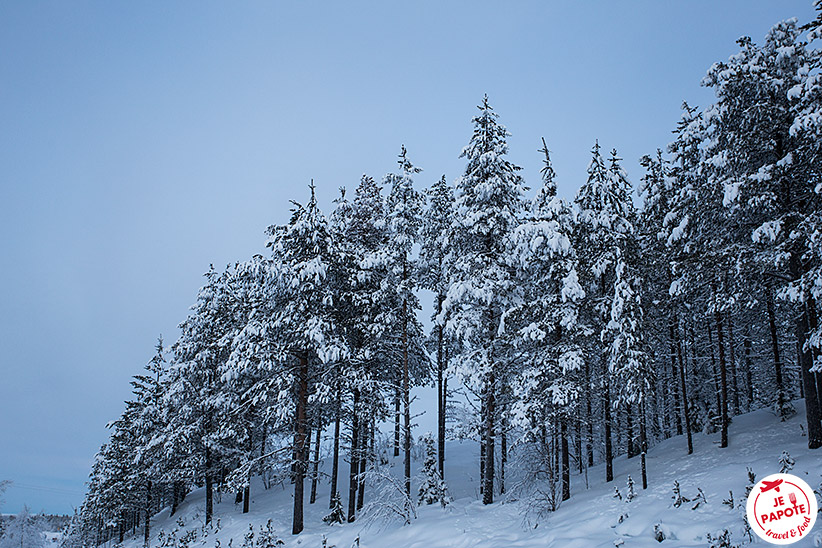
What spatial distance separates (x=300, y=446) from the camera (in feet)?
59.9

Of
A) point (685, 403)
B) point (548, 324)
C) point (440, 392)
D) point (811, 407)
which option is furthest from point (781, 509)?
point (440, 392)

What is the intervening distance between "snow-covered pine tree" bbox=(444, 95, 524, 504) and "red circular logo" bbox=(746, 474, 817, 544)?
778 centimetres

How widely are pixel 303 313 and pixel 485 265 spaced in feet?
24.2

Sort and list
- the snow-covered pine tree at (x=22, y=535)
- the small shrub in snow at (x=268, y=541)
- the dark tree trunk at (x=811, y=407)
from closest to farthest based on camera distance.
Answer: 1. the dark tree trunk at (x=811, y=407)
2. the small shrub in snow at (x=268, y=541)
3. the snow-covered pine tree at (x=22, y=535)

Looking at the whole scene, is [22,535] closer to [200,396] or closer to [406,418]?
[200,396]

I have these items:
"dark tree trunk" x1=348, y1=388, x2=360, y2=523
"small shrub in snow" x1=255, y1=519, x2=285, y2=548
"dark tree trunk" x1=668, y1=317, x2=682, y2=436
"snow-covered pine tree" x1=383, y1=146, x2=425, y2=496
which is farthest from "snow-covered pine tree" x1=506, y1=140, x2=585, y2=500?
"small shrub in snow" x1=255, y1=519, x2=285, y2=548

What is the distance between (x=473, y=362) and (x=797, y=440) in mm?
10033

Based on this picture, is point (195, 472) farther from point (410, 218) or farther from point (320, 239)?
point (410, 218)

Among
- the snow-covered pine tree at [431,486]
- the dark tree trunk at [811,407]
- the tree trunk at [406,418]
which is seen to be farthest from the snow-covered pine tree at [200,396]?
the dark tree trunk at [811,407]

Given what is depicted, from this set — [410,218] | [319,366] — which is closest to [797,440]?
[410,218]

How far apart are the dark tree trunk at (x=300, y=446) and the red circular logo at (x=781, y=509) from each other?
14.2 meters

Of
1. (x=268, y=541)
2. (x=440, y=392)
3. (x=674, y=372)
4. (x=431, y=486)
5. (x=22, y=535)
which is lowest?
(x=22, y=535)

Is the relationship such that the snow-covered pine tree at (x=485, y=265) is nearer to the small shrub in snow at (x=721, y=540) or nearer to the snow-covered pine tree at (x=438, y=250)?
the snow-covered pine tree at (x=438, y=250)

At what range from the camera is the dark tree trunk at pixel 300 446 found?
18047mm
